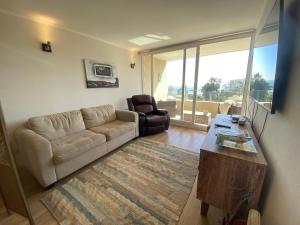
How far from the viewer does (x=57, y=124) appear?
234cm

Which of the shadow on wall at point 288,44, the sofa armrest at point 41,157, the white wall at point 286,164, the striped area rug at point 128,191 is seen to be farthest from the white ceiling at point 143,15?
the striped area rug at point 128,191

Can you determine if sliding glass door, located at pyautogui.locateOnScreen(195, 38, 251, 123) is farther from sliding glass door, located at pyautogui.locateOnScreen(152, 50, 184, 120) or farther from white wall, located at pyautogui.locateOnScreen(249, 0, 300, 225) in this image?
white wall, located at pyautogui.locateOnScreen(249, 0, 300, 225)

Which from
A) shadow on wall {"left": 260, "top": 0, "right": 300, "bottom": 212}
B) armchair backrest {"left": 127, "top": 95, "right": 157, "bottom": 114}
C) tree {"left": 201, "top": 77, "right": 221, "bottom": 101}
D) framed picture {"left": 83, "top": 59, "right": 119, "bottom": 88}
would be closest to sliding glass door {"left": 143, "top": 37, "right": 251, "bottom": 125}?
tree {"left": 201, "top": 77, "right": 221, "bottom": 101}

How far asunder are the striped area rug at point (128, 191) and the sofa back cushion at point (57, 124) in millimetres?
791

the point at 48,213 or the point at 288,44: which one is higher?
the point at 288,44

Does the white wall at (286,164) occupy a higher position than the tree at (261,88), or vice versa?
the tree at (261,88)

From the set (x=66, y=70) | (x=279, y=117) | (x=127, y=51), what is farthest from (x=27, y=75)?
(x=279, y=117)

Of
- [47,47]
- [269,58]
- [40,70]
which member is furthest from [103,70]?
[269,58]

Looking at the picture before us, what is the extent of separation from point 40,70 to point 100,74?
3.99 feet

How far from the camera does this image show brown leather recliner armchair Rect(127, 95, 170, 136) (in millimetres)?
3332

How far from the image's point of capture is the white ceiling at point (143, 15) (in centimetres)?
184

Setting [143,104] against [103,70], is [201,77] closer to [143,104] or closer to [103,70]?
[143,104]

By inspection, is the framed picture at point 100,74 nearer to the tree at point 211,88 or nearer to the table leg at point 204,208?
the tree at point 211,88

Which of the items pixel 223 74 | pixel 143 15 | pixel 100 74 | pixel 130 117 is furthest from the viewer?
pixel 223 74
